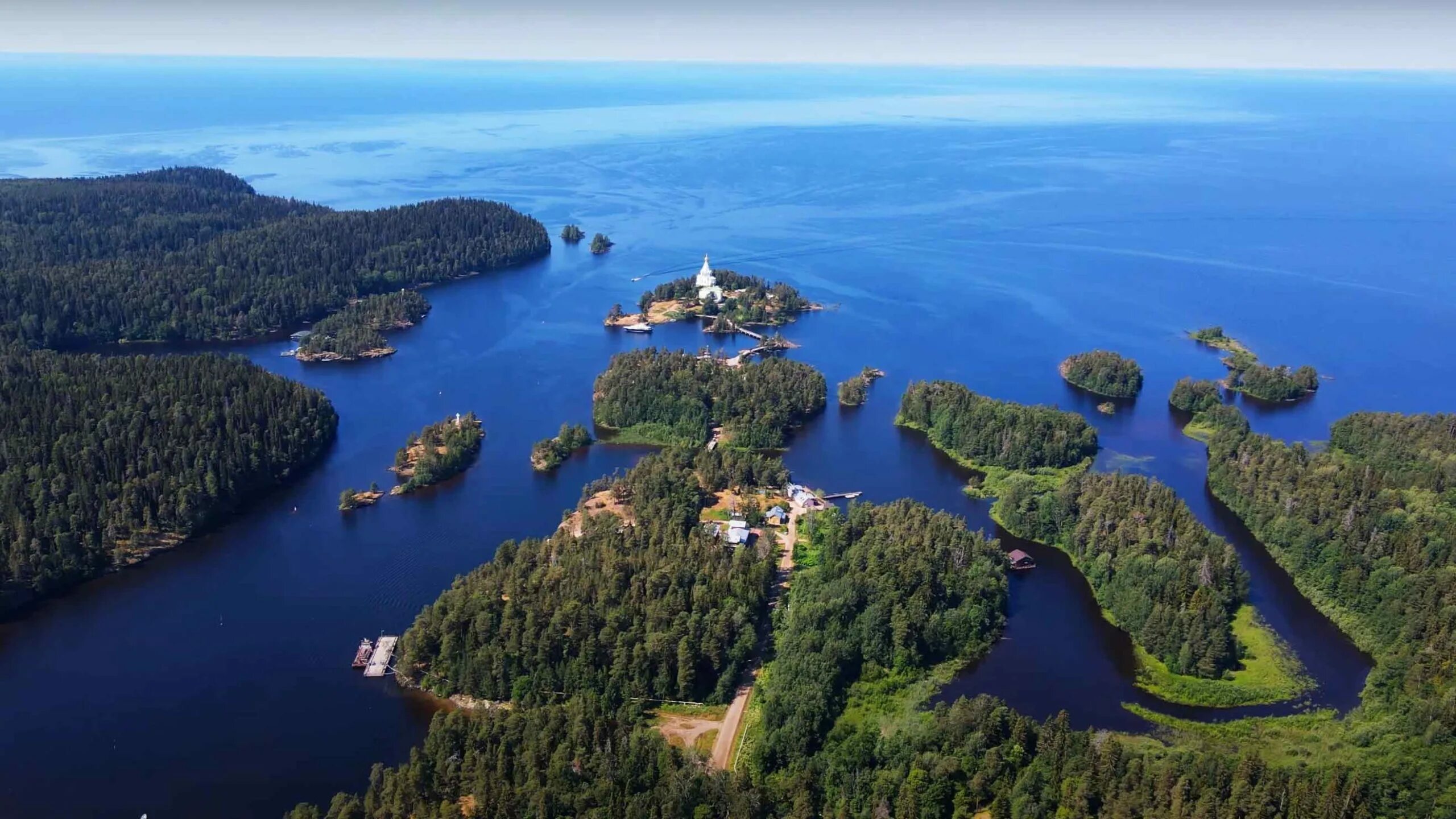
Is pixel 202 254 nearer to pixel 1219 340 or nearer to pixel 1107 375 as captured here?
pixel 1107 375

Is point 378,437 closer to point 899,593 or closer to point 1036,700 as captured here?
point 899,593

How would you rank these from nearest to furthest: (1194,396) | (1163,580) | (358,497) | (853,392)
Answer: (1163,580), (358,497), (1194,396), (853,392)

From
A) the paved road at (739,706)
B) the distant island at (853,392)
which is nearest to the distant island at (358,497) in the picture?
the paved road at (739,706)


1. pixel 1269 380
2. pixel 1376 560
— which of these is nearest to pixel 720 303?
pixel 1269 380

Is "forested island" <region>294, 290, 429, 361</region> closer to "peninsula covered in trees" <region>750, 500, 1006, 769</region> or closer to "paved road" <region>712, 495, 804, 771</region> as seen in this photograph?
"paved road" <region>712, 495, 804, 771</region>

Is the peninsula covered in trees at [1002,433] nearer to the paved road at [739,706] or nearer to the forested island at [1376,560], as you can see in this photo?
the forested island at [1376,560]

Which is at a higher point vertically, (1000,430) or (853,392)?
(1000,430)

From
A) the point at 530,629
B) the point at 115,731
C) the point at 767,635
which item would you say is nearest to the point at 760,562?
the point at 767,635

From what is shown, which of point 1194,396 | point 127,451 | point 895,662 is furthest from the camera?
point 1194,396
